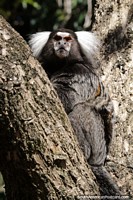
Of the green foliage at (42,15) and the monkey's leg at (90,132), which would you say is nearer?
the monkey's leg at (90,132)

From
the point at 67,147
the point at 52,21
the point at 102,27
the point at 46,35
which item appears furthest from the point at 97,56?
the point at 52,21

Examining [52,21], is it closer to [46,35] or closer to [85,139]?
[46,35]

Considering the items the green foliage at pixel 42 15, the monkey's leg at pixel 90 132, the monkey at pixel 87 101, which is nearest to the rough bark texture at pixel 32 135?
the monkey at pixel 87 101

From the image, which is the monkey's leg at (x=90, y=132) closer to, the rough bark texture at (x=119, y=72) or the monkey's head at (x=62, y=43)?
the rough bark texture at (x=119, y=72)

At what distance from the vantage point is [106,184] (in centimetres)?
373

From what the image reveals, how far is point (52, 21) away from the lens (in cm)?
880

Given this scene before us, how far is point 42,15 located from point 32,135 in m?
6.33

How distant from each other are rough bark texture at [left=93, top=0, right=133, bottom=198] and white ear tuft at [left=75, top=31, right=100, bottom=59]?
0.07m

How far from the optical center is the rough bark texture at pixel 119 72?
4148 millimetres

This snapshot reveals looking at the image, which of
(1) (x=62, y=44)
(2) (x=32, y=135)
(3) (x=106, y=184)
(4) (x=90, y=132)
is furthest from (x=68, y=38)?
(2) (x=32, y=135)

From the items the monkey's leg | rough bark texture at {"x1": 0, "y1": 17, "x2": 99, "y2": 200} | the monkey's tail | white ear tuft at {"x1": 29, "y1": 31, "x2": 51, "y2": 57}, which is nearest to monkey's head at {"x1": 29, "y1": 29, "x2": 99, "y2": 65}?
white ear tuft at {"x1": 29, "y1": 31, "x2": 51, "y2": 57}

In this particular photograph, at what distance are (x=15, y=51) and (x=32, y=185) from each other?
2.52 ft

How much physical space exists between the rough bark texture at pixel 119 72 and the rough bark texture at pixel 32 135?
40.9 inches

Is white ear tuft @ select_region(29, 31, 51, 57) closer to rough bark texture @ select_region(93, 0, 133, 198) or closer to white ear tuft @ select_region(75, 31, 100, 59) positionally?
white ear tuft @ select_region(75, 31, 100, 59)
